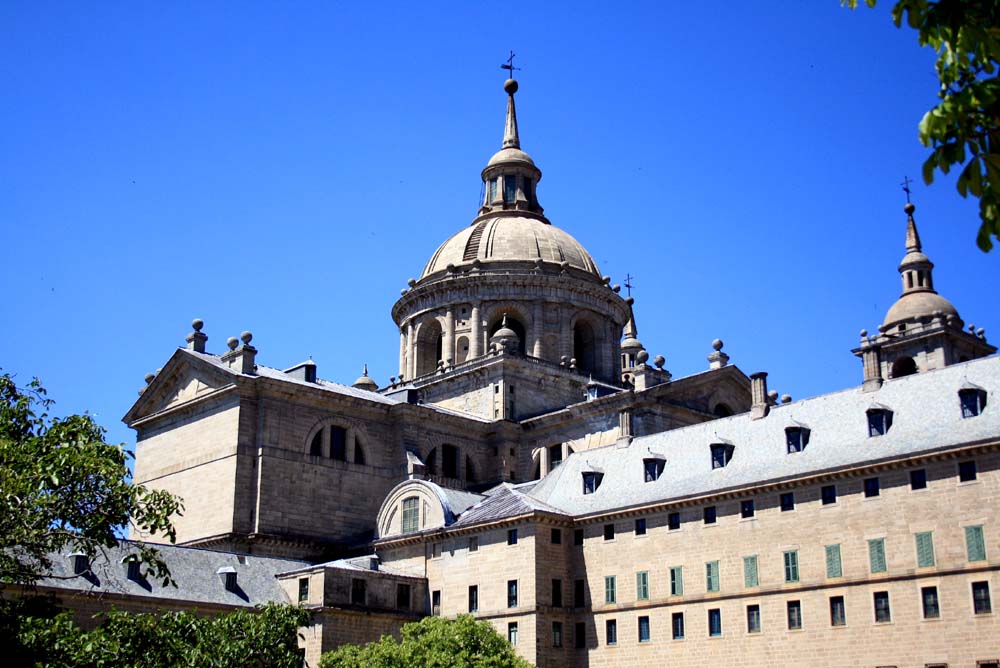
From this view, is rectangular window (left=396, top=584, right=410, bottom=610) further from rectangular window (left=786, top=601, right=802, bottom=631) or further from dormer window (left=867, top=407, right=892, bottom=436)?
dormer window (left=867, top=407, right=892, bottom=436)

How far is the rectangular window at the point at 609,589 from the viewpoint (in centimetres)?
4766

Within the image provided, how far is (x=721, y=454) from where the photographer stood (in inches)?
1876

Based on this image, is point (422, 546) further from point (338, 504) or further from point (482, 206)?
point (482, 206)

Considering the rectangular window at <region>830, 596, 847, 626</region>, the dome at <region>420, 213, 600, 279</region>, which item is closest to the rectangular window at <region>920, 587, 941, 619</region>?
the rectangular window at <region>830, 596, 847, 626</region>

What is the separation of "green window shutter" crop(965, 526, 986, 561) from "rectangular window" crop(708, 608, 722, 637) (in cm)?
950

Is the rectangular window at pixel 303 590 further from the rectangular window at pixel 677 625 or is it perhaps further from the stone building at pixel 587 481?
the rectangular window at pixel 677 625

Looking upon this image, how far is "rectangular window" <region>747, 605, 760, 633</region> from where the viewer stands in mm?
43219

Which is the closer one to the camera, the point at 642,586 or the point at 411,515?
the point at 642,586

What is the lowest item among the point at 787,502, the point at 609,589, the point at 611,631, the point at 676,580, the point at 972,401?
the point at 611,631

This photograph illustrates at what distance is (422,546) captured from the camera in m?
53.2

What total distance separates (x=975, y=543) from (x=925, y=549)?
1643 mm

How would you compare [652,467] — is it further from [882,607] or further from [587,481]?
[882,607]

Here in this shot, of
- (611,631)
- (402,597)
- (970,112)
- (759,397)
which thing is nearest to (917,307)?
(759,397)

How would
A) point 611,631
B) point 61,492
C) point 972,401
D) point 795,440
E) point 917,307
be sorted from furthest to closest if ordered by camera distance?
point 917,307 → point 611,631 → point 795,440 → point 972,401 → point 61,492
